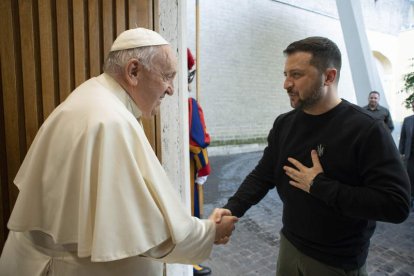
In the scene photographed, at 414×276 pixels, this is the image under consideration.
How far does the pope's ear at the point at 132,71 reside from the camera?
1.40 meters

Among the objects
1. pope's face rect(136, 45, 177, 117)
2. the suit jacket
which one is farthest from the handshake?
the suit jacket

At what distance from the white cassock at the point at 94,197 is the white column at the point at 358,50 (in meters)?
8.50

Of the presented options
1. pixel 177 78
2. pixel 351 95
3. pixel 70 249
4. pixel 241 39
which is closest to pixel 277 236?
pixel 177 78

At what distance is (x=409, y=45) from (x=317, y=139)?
17.4m

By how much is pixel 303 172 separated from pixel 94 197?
0.97 metres

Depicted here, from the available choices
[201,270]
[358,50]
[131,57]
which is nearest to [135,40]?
[131,57]

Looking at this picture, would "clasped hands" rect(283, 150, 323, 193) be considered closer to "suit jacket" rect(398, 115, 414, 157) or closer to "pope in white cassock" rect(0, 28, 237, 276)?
"pope in white cassock" rect(0, 28, 237, 276)

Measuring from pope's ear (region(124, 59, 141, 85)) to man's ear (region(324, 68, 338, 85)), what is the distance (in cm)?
95

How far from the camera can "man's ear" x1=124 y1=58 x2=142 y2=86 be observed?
4.58ft

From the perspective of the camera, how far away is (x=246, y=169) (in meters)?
8.27

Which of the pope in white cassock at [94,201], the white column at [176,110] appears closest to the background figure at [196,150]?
the white column at [176,110]

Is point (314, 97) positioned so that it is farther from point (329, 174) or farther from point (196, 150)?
point (196, 150)

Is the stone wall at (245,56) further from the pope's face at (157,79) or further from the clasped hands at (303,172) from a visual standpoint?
the clasped hands at (303,172)

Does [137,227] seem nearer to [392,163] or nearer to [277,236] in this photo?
[392,163]
